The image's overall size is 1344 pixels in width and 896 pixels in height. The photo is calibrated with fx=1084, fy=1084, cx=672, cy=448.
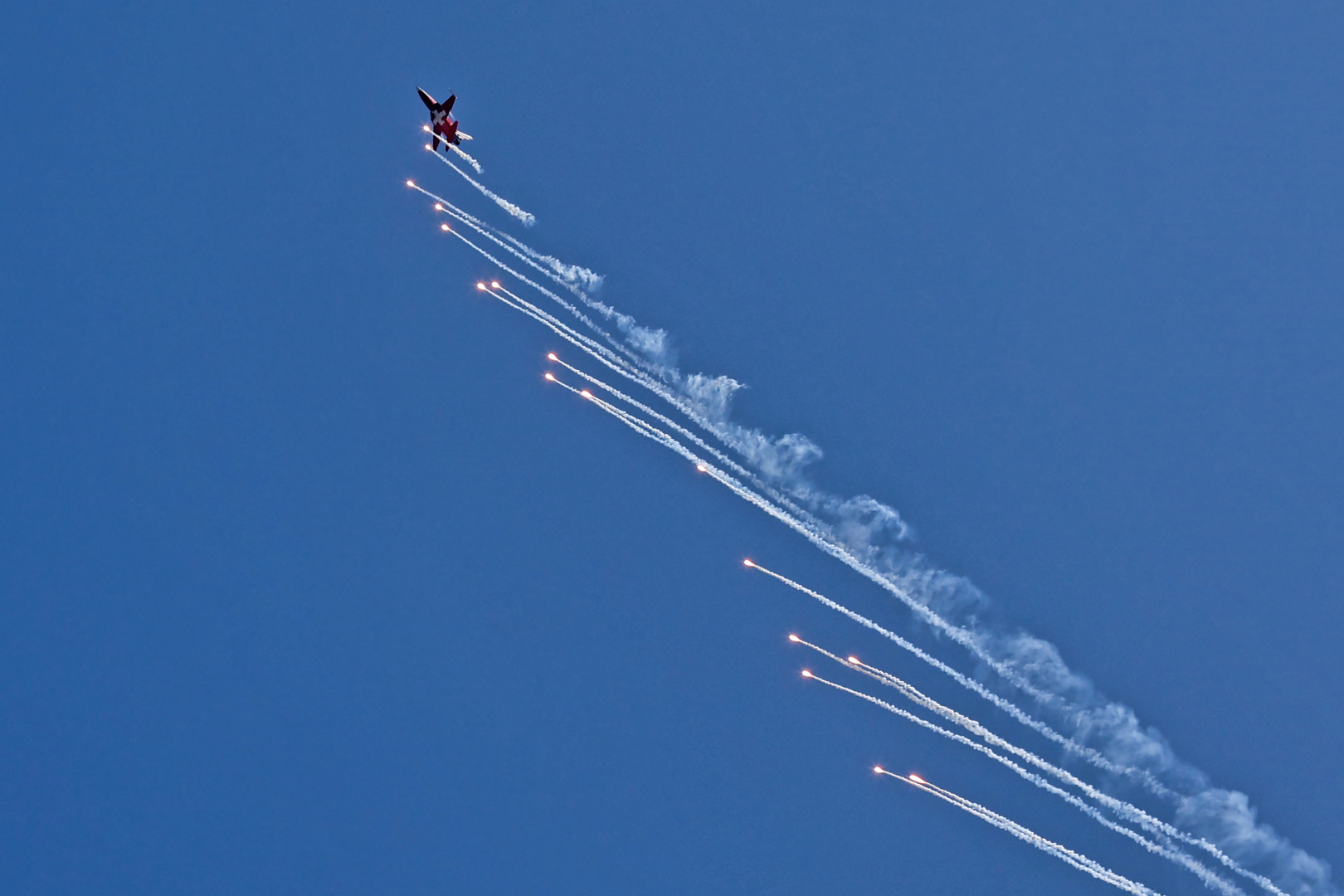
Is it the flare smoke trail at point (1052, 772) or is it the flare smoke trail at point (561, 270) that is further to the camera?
the flare smoke trail at point (561, 270)

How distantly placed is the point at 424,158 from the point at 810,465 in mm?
32083

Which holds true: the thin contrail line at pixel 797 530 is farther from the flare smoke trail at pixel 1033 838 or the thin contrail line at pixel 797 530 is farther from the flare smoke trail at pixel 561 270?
the flare smoke trail at pixel 1033 838

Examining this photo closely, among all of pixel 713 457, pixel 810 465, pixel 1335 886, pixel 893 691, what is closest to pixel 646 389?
pixel 713 457

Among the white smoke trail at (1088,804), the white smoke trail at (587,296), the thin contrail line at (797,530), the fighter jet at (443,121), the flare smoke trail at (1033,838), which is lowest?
the flare smoke trail at (1033,838)

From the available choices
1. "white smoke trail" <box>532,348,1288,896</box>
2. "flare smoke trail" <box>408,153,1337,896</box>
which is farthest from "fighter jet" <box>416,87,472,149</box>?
"white smoke trail" <box>532,348,1288,896</box>

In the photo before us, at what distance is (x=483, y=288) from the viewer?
224 ft

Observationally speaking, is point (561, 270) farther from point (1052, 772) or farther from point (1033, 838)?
point (1033, 838)

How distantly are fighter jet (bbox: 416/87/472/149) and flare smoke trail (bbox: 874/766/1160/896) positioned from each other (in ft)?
150

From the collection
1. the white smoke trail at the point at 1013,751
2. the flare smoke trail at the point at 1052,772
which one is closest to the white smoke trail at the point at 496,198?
the white smoke trail at the point at 1013,751

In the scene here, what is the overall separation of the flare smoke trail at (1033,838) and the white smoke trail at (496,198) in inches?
1554

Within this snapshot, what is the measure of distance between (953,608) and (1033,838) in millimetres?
13051

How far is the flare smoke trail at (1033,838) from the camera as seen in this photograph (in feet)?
188

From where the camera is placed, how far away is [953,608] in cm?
5994

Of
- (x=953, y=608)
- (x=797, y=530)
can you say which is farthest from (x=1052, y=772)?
(x=797, y=530)
